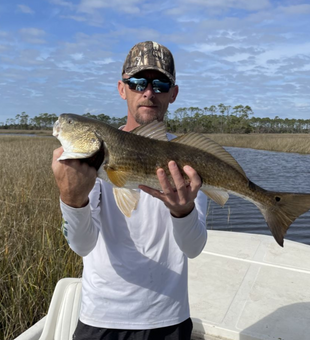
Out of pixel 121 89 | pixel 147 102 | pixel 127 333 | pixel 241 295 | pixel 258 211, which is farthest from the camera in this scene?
pixel 258 211

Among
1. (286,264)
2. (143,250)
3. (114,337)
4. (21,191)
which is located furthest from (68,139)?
(21,191)


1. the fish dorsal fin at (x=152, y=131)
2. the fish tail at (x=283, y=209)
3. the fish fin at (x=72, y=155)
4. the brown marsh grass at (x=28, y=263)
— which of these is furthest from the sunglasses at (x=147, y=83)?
the brown marsh grass at (x=28, y=263)

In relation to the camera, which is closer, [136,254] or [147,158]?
[147,158]

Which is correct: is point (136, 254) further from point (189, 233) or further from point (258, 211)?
point (258, 211)

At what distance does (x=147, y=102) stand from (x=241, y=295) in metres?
2.79

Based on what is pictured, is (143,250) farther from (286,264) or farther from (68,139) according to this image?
(286,264)

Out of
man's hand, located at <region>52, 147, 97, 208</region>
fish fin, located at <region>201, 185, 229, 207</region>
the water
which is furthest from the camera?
the water

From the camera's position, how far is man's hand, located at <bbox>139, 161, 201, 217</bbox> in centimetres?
218

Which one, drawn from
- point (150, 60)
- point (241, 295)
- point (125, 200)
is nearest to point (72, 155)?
point (125, 200)

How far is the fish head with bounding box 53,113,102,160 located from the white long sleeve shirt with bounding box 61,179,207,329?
0.37m

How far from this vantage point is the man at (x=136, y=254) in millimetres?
2219

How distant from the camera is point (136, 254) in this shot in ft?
7.84

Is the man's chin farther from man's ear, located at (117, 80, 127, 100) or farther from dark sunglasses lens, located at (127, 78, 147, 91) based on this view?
man's ear, located at (117, 80, 127, 100)

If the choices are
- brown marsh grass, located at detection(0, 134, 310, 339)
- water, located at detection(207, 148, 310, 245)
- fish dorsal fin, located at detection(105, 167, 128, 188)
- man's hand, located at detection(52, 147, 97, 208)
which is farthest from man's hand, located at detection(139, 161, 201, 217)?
water, located at detection(207, 148, 310, 245)
